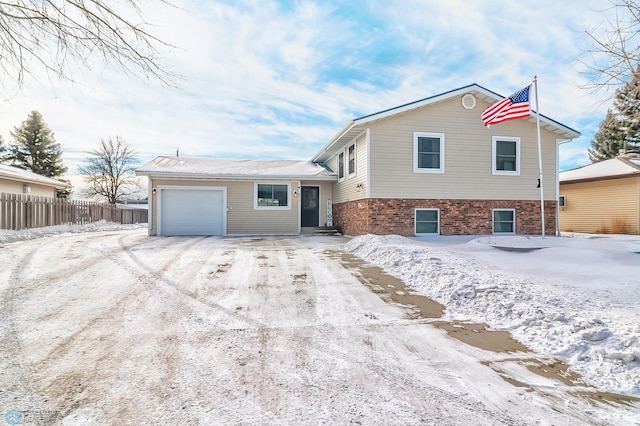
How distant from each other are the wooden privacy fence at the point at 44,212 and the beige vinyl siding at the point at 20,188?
7.68ft

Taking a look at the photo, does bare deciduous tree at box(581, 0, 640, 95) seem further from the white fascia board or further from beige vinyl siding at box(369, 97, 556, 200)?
the white fascia board

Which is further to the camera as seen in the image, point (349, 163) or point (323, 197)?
point (323, 197)

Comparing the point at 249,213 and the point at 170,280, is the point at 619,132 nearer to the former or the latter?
the point at 249,213

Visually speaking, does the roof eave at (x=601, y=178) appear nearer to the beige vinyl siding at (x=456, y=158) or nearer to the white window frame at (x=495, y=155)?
the beige vinyl siding at (x=456, y=158)

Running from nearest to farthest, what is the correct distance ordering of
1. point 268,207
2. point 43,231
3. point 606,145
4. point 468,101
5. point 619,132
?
point 468,101, point 43,231, point 268,207, point 619,132, point 606,145

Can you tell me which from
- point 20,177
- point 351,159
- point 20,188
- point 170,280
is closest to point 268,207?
point 351,159

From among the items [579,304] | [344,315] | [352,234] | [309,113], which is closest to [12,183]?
[309,113]

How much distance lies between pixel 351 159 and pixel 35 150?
3010 cm

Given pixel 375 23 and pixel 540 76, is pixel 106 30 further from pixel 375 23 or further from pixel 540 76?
pixel 540 76

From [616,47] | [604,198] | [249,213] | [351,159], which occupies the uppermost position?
[616,47]

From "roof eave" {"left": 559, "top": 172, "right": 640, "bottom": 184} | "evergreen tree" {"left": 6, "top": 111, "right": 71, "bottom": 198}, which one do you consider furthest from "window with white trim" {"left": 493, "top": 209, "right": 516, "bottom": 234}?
"evergreen tree" {"left": 6, "top": 111, "right": 71, "bottom": 198}

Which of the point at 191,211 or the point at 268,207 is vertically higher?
the point at 268,207

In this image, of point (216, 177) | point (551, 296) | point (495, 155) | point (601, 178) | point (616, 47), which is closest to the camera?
point (551, 296)

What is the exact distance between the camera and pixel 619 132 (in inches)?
907
